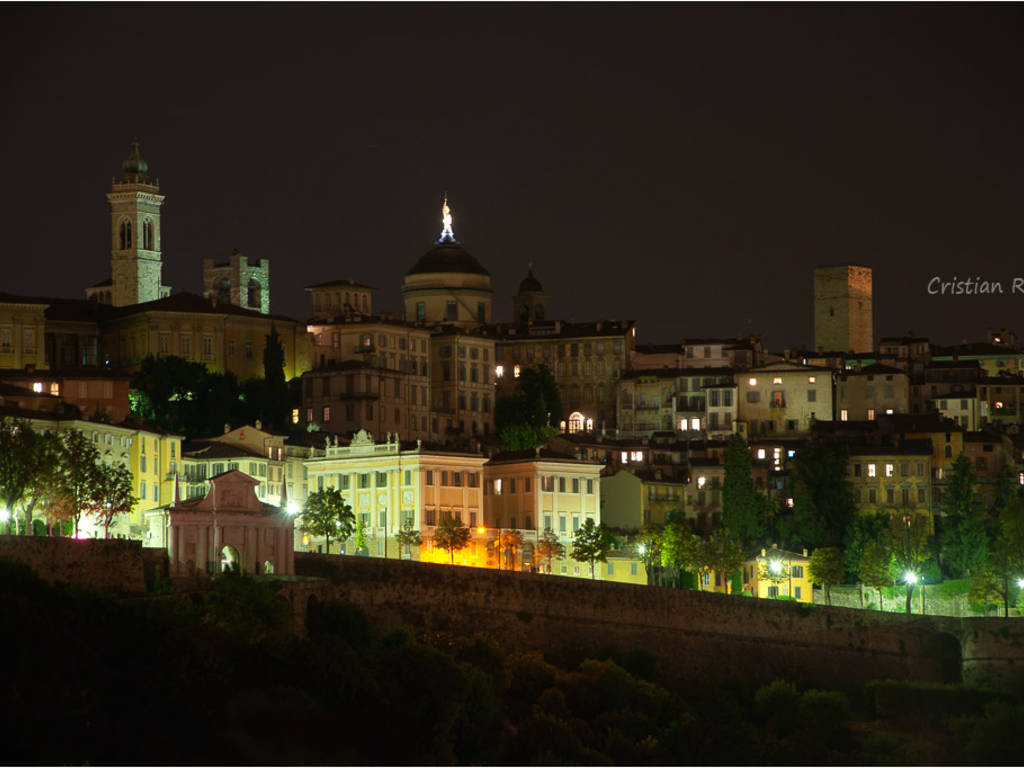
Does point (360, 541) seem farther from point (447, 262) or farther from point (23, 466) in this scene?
point (447, 262)

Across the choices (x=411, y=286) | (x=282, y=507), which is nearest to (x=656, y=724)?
(x=282, y=507)

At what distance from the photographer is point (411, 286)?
122 m

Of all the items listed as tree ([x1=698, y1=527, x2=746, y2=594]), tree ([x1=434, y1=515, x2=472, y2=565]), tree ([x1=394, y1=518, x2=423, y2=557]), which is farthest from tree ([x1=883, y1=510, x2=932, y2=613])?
tree ([x1=394, y1=518, x2=423, y2=557])

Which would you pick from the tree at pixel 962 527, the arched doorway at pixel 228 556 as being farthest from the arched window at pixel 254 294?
the arched doorway at pixel 228 556

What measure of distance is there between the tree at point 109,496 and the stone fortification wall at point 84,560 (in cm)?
740

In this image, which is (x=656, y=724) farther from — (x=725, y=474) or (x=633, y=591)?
(x=725, y=474)

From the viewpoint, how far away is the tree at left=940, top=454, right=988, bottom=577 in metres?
90.1

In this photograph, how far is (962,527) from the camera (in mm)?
91312

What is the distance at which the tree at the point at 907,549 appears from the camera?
8781 centimetres

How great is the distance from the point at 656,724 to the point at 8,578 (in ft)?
66.6

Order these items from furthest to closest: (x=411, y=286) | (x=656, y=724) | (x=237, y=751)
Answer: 1. (x=411, y=286)
2. (x=656, y=724)
3. (x=237, y=751)

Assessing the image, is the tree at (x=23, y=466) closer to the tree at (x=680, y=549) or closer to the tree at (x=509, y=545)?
the tree at (x=509, y=545)

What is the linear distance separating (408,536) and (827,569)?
1648cm

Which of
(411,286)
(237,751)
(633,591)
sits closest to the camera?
(237,751)
